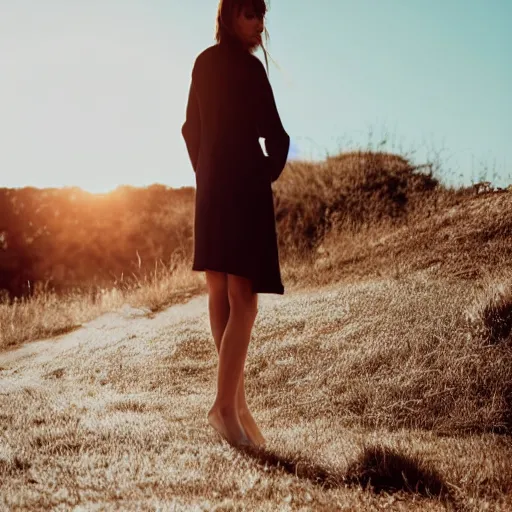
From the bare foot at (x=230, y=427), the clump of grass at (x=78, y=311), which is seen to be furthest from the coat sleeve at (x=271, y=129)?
the clump of grass at (x=78, y=311)

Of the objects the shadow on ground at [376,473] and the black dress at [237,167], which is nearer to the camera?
the shadow on ground at [376,473]

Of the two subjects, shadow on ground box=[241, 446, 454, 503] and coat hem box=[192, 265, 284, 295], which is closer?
shadow on ground box=[241, 446, 454, 503]

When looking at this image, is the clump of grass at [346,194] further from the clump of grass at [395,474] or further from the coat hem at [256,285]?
the clump of grass at [395,474]

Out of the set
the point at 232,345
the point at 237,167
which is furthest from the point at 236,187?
the point at 232,345

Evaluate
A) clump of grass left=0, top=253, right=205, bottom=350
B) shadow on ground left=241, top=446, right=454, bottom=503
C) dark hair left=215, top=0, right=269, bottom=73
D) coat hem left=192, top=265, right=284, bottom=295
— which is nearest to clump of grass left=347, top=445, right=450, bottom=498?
shadow on ground left=241, top=446, right=454, bottom=503

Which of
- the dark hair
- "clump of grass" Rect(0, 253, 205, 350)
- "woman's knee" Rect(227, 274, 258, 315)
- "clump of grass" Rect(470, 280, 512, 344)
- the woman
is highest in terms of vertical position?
the dark hair

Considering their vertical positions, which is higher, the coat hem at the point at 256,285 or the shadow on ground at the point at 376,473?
the coat hem at the point at 256,285

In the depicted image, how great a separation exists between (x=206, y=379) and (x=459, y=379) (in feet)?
6.80

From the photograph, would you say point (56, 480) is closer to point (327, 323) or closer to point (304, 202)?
point (327, 323)

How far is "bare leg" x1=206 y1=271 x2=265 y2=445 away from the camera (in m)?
3.08

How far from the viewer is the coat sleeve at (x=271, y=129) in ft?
10.2

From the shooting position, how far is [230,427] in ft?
10.3

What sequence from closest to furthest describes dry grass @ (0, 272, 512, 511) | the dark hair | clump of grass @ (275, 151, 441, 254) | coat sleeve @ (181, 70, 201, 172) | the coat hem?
dry grass @ (0, 272, 512, 511) → the coat hem → the dark hair → coat sleeve @ (181, 70, 201, 172) → clump of grass @ (275, 151, 441, 254)

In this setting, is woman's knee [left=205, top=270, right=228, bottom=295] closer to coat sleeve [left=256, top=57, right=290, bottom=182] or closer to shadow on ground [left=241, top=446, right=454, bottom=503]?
coat sleeve [left=256, top=57, right=290, bottom=182]
